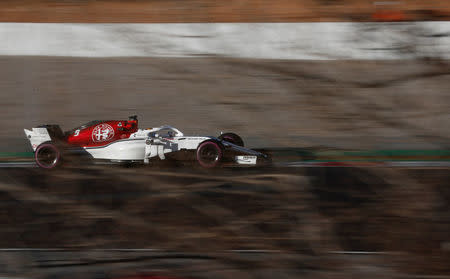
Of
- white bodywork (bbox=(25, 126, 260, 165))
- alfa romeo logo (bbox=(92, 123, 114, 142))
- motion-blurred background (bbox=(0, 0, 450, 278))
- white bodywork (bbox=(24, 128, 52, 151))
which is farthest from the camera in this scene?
white bodywork (bbox=(24, 128, 52, 151))

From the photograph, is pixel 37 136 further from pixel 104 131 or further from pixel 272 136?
pixel 272 136

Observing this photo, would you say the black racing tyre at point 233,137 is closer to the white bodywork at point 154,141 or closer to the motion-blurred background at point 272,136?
the motion-blurred background at point 272,136

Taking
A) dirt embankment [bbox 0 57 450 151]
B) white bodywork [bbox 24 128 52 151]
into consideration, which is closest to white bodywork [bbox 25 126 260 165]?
white bodywork [bbox 24 128 52 151]

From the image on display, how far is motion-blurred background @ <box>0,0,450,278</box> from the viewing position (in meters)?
2.22

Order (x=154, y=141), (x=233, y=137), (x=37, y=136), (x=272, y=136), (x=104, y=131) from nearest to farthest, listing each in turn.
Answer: (x=272, y=136) < (x=233, y=137) < (x=154, y=141) < (x=104, y=131) < (x=37, y=136)

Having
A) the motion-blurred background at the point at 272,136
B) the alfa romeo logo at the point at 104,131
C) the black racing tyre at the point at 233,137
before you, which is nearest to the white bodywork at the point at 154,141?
the alfa romeo logo at the point at 104,131

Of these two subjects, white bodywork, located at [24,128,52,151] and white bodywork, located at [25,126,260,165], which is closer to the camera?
white bodywork, located at [25,126,260,165]

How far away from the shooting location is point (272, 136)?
254cm

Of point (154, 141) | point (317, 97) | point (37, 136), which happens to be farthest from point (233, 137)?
point (37, 136)

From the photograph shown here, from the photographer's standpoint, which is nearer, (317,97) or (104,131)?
(317,97)

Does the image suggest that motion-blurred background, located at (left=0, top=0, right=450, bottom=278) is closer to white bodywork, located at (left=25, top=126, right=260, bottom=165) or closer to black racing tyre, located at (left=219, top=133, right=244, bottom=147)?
black racing tyre, located at (left=219, top=133, right=244, bottom=147)

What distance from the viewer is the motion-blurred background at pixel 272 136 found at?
222 cm

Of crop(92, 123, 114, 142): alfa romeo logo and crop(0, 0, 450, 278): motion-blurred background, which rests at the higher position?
crop(0, 0, 450, 278): motion-blurred background

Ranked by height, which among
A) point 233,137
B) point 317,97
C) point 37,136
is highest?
point 317,97
